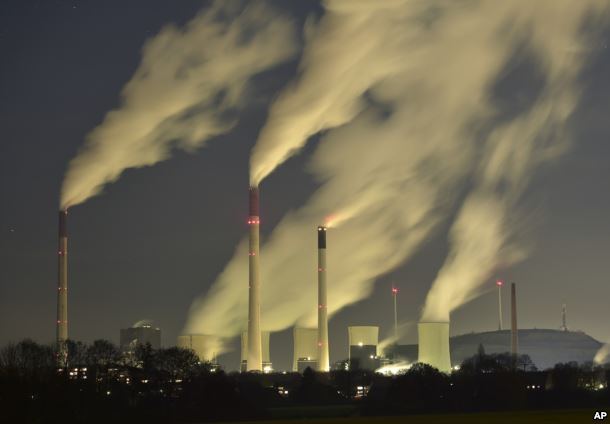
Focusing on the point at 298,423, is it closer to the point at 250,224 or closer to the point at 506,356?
the point at 250,224

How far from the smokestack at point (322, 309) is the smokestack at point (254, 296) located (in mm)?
8191

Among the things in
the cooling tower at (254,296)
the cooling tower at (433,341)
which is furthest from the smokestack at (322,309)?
the cooling tower at (433,341)

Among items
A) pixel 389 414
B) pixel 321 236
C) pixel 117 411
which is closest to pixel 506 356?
pixel 321 236

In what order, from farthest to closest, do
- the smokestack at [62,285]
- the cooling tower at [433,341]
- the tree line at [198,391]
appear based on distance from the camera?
the cooling tower at [433,341], the smokestack at [62,285], the tree line at [198,391]

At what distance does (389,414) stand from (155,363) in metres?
25.3

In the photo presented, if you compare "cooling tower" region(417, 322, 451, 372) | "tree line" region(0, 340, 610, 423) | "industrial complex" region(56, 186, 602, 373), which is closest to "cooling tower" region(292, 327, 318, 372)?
"industrial complex" region(56, 186, 602, 373)

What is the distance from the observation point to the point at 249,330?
383 ft

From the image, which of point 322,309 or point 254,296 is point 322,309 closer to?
point 322,309

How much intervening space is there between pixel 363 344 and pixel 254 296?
26.9m

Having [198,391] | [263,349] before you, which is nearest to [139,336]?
[263,349]

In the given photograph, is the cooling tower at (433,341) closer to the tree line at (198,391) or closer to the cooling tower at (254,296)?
the tree line at (198,391)

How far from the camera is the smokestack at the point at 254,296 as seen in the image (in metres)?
110

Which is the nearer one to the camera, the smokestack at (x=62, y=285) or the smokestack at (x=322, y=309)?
the smokestack at (x=62, y=285)

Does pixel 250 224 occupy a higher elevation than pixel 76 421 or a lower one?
higher
